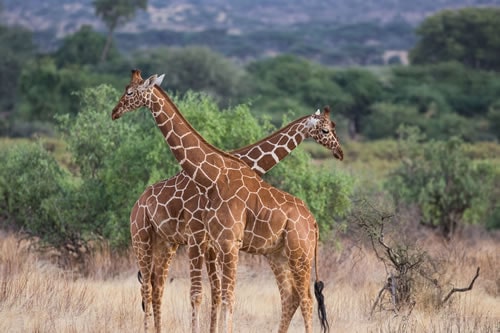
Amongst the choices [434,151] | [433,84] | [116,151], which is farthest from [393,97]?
[116,151]

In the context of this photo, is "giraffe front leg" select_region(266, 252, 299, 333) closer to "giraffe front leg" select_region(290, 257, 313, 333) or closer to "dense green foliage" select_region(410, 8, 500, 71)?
"giraffe front leg" select_region(290, 257, 313, 333)

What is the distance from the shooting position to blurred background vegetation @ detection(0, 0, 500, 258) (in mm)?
15297

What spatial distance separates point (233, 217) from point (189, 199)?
0.60 meters

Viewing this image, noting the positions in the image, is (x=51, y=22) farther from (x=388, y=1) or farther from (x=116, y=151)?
(x=116, y=151)

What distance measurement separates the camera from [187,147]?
372 inches

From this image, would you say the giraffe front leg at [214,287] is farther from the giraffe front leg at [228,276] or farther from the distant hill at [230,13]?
the distant hill at [230,13]

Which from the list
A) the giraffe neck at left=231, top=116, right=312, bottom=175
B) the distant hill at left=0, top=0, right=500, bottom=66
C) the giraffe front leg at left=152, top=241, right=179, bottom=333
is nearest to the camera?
the giraffe neck at left=231, top=116, right=312, bottom=175

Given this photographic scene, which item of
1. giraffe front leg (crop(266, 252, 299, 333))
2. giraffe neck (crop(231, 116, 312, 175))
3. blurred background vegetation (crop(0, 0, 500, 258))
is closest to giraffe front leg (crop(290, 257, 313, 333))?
giraffe front leg (crop(266, 252, 299, 333))

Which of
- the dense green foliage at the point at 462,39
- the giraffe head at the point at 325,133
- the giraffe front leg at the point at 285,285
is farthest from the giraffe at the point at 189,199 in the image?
the dense green foliage at the point at 462,39

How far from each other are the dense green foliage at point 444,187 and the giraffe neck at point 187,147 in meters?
11.7

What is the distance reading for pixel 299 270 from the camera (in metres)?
9.36

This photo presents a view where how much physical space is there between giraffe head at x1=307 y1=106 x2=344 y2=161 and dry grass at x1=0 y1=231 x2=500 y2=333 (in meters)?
1.83

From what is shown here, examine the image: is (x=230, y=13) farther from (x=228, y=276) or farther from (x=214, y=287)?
(x=228, y=276)

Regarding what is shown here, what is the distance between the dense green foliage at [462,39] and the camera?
75.2 meters
